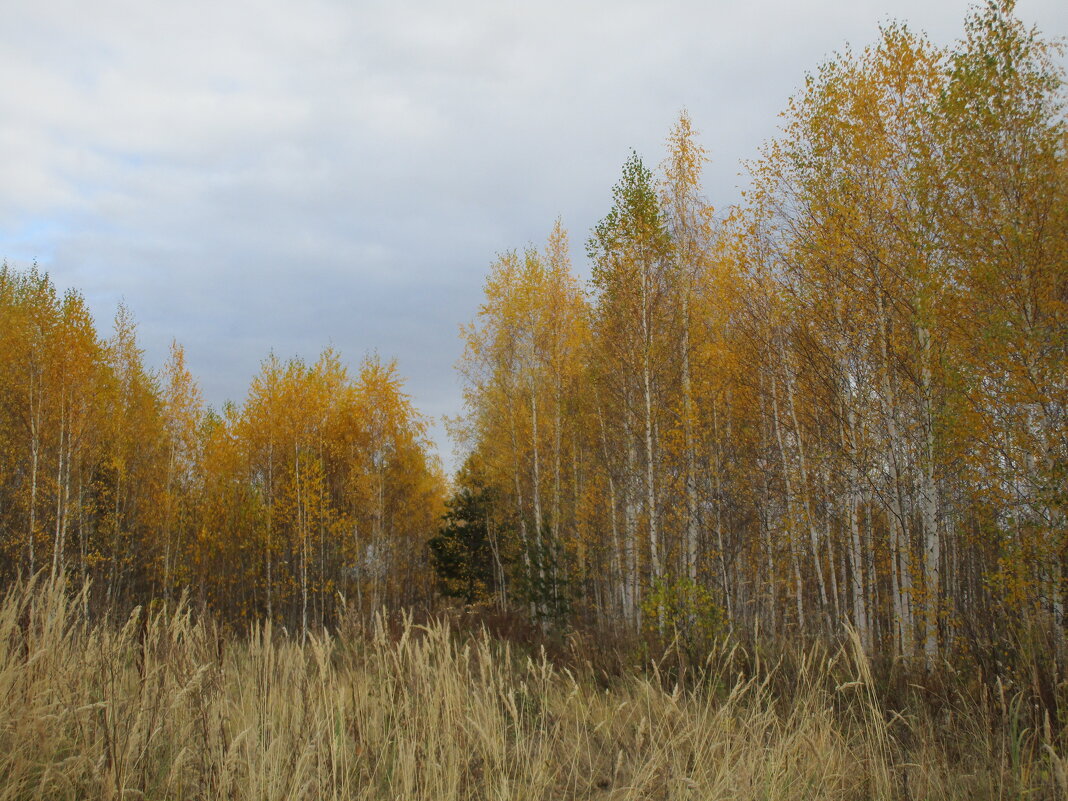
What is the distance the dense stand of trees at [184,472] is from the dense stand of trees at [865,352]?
7.08 m

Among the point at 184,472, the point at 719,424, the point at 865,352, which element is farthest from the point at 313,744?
the point at 184,472

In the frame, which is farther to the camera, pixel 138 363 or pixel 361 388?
pixel 361 388

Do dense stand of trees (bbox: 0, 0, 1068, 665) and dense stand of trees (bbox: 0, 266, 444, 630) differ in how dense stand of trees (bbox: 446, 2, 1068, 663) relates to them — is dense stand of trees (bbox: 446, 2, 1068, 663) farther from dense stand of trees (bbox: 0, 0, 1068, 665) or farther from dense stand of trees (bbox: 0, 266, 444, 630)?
dense stand of trees (bbox: 0, 266, 444, 630)

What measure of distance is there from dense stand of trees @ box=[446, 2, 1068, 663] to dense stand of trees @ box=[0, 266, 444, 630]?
23.2 ft

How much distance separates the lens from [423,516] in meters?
30.1

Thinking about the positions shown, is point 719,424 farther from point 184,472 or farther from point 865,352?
point 184,472

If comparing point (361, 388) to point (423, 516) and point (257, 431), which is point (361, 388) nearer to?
point (257, 431)

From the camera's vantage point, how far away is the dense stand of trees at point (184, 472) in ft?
55.1

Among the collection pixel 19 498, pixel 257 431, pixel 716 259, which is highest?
pixel 716 259

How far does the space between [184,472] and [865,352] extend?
1914 cm

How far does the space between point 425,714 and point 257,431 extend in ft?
63.6

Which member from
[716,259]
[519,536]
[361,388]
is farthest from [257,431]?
[716,259]

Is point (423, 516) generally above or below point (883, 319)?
below

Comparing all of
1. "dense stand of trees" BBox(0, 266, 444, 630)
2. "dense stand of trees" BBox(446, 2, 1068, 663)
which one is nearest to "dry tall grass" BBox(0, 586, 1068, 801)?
"dense stand of trees" BBox(446, 2, 1068, 663)
